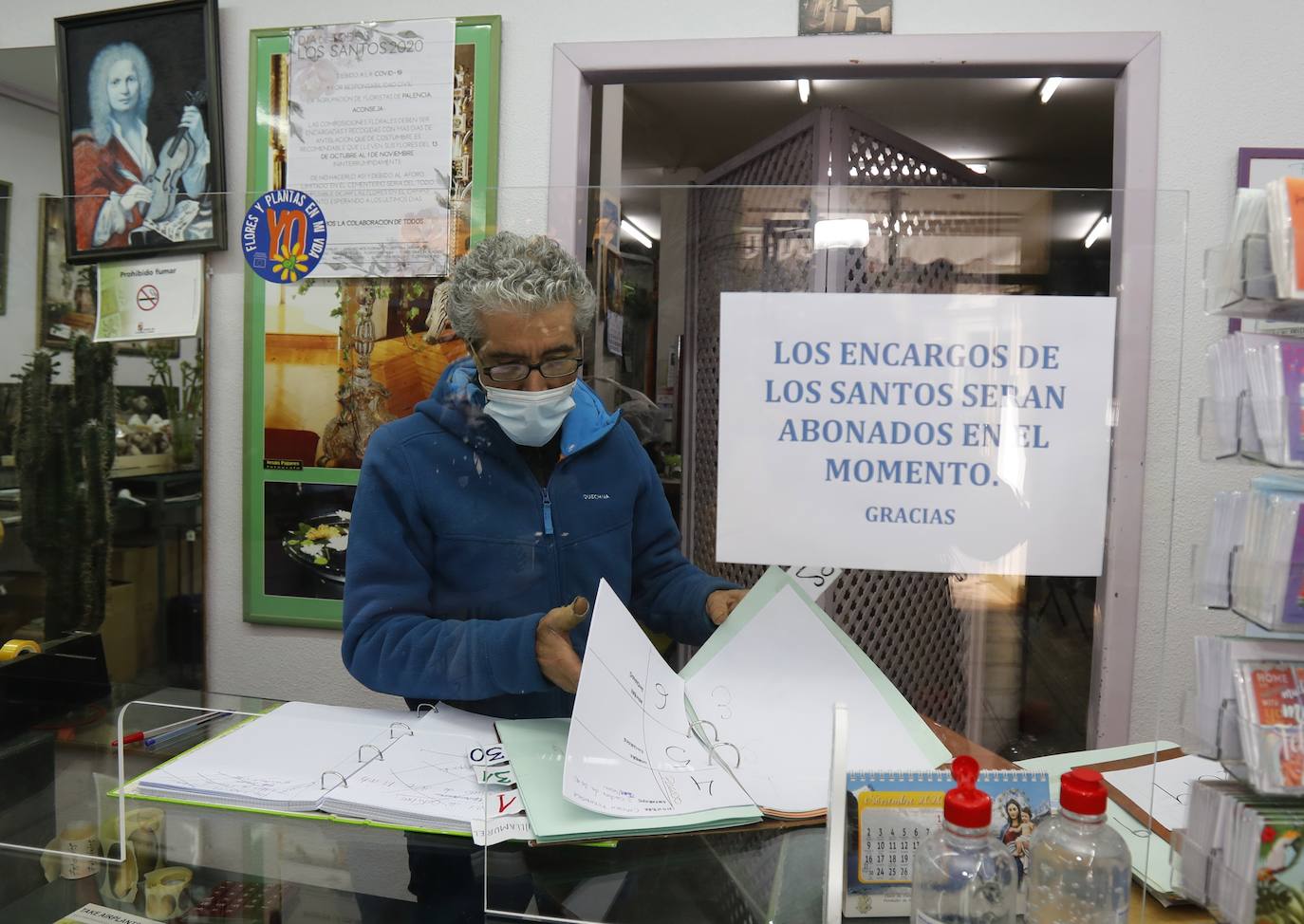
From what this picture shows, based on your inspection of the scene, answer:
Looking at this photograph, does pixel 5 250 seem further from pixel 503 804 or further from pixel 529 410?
pixel 503 804

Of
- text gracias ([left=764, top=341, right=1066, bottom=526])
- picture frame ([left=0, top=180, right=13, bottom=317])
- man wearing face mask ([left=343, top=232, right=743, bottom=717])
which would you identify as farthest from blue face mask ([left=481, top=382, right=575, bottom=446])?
picture frame ([left=0, top=180, right=13, bottom=317])

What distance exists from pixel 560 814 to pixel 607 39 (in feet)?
5.29

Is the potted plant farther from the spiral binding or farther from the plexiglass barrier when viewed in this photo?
the spiral binding

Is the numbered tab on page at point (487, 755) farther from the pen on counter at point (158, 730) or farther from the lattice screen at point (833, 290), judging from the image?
the pen on counter at point (158, 730)

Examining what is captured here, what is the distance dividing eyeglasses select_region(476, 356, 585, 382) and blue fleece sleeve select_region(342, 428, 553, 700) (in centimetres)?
16

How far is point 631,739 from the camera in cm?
90

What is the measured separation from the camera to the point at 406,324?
108 cm

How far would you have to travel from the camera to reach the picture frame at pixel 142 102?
1857 mm

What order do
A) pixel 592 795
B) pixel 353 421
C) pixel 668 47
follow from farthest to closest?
pixel 668 47 < pixel 353 421 < pixel 592 795

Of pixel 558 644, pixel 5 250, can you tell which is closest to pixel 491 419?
pixel 558 644

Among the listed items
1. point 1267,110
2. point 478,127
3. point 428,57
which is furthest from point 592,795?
point 1267,110

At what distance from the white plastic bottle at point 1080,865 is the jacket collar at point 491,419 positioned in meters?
0.58

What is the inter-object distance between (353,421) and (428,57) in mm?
1038

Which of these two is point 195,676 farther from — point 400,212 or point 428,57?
point 428,57
